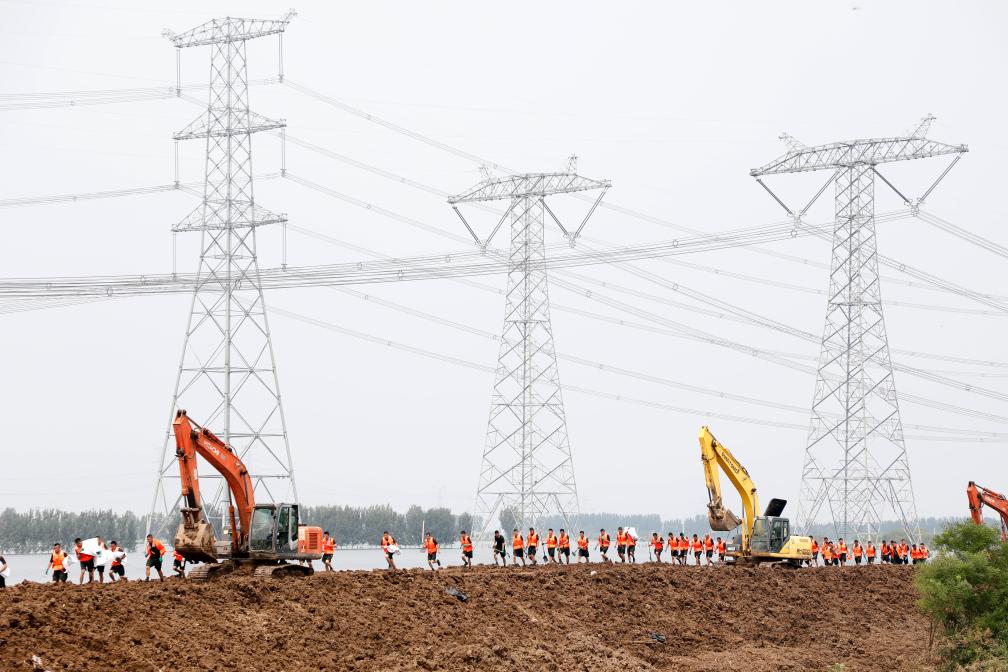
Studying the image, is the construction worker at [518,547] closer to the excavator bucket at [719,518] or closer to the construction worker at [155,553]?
the excavator bucket at [719,518]

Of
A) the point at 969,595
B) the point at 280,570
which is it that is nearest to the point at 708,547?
the point at 969,595

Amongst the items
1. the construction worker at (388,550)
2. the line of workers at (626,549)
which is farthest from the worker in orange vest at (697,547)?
the construction worker at (388,550)

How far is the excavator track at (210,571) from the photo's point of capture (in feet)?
109

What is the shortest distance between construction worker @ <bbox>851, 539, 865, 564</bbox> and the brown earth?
8.92m

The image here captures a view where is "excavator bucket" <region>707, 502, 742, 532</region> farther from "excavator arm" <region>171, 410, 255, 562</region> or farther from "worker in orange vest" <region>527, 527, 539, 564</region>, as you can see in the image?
"excavator arm" <region>171, 410, 255, 562</region>

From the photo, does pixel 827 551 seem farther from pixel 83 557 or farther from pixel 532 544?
pixel 83 557

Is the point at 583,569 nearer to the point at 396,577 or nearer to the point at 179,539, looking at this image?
the point at 396,577

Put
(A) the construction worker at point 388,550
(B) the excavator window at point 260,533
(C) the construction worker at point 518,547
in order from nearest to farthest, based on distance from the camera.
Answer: (B) the excavator window at point 260,533
(A) the construction worker at point 388,550
(C) the construction worker at point 518,547

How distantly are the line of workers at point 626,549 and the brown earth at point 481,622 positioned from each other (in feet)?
9.36

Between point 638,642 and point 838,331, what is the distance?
28.5 meters

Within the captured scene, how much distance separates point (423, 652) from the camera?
98.8ft

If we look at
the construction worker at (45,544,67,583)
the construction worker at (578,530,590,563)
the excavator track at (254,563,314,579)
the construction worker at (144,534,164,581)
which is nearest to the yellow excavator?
the construction worker at (578,530,590,563)

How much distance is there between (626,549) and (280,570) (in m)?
21.5

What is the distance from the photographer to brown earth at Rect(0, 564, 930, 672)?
2589cm
